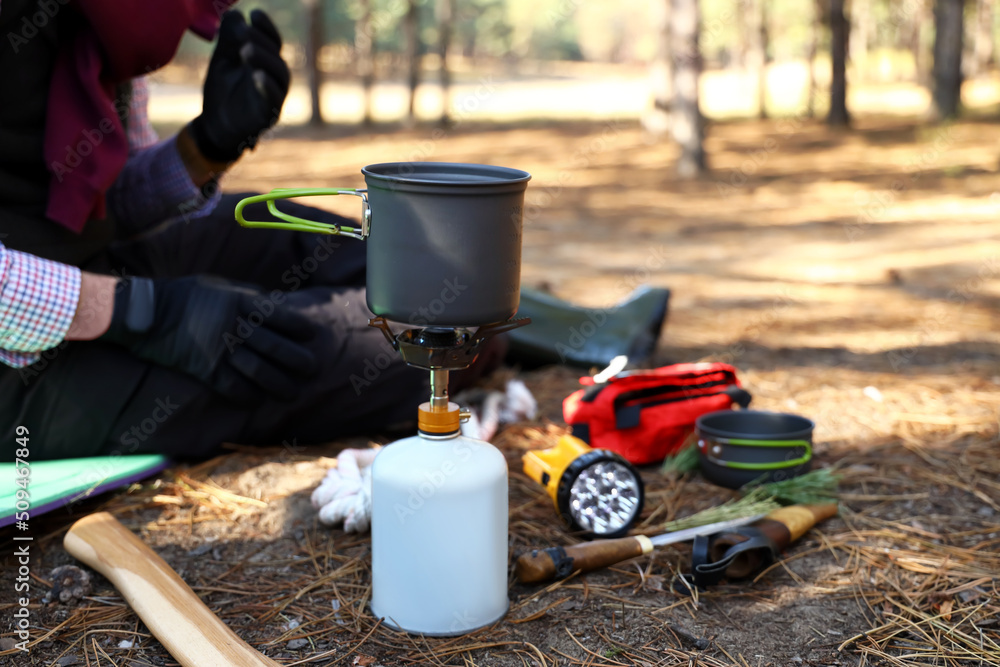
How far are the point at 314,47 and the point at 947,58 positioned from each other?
10.3m

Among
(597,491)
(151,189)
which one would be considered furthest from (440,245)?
(151,189)

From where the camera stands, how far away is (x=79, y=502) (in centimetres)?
219

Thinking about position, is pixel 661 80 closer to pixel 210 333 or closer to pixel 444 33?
pixel 444 33

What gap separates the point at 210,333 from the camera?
2.16 m

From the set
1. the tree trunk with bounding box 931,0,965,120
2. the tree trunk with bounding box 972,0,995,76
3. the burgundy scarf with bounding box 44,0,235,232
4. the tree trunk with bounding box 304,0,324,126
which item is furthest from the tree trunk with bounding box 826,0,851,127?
the tree trunk with bounding box 972,0,995,76

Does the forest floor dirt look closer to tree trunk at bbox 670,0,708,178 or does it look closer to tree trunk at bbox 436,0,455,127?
tree trunk at bbox 670,0,708,178

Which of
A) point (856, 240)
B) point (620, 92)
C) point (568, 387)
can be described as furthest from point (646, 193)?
point (620, 92)

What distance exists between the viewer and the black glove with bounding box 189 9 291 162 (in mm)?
2377

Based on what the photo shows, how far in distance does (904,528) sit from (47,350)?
208cm

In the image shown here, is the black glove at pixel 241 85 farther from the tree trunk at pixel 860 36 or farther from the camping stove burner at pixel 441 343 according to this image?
the tree trunk at pixel 860 36

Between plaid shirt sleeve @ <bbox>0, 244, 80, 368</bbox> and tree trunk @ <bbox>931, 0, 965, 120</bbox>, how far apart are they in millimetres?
12714

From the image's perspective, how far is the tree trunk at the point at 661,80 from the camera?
40.9 ft

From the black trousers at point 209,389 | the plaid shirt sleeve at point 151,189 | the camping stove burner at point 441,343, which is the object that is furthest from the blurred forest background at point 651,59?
the camping stove burner at point 441,343

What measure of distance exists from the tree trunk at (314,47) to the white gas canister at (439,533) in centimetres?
1512
